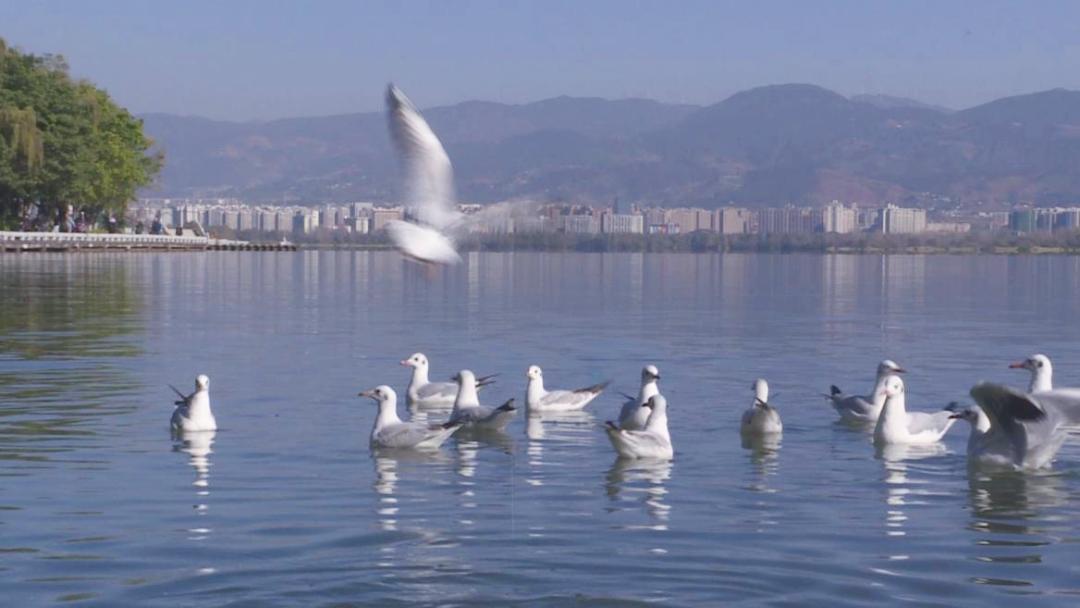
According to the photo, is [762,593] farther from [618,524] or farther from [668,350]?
[668,350]

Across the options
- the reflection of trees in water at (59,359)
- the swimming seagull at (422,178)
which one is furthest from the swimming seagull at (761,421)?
the reflection of trees in water at (59,359)

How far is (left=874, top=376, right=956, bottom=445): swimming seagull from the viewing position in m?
16.3

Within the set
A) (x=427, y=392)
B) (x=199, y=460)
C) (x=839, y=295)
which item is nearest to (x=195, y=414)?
(x=199, y=460)

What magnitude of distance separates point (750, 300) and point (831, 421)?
98.5 feet

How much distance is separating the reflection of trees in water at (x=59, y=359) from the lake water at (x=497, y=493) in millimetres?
94

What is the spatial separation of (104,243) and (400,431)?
86638 mm

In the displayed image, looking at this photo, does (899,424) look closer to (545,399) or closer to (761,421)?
(761,421)

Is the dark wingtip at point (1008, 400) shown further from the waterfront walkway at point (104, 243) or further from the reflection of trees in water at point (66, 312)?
the waterfront walkway at point (104, 243)

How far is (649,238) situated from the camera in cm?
16900

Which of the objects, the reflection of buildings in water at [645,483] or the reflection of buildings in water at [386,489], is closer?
the reflection of buildings in water at [386,489]

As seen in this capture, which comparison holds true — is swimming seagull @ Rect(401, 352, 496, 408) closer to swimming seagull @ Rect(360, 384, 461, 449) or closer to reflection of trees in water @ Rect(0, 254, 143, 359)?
swimming seagull @ Rect(360, 384, 461, 449)

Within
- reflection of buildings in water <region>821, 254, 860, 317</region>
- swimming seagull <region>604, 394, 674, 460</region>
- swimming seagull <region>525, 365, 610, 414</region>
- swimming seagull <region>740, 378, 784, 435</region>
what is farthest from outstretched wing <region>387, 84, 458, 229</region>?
reflection of buildings in water <region>821, 254, 860, 317</region>

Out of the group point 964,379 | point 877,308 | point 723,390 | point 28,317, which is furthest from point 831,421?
point 877,308

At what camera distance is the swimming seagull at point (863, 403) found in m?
17.8
